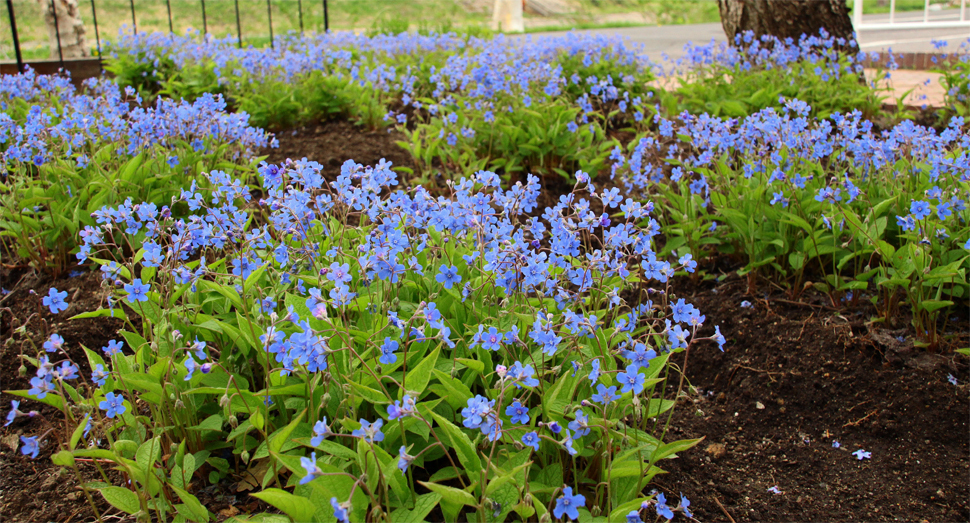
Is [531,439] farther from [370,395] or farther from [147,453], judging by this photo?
[147,453]

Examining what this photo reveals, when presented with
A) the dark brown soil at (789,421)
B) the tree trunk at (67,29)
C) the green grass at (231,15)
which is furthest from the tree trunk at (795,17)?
the green grass at (231,15)

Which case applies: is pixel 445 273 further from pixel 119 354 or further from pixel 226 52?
pixel 226 52

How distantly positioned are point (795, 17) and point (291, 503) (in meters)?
6.25

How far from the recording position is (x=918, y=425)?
232 cm

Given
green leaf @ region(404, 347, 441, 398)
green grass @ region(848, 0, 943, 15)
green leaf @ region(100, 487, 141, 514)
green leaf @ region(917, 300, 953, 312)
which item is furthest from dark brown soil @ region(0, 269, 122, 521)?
green grass @ region(848, 0, 943, 15)

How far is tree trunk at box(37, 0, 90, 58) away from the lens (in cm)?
944

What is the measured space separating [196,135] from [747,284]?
2.85 metres

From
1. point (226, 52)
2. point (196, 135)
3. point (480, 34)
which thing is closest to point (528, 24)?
point (480, 34)

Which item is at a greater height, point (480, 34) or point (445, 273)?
point (480, 34)

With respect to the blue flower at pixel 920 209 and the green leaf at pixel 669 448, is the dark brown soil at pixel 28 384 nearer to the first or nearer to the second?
the green leaf at pixel 669 448

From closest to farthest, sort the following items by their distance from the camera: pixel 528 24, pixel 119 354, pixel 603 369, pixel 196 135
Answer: pixel 603 369, pixel 119 354, pixel 196 135, pixel 528 24

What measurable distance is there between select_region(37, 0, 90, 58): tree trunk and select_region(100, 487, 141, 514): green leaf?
9852 millimetres

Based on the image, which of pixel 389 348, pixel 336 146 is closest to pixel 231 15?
pixel 336 146

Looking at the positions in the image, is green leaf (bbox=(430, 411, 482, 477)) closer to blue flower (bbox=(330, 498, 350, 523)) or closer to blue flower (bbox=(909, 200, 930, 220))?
blue flower (bbox=(330, 498, 350, 523))
